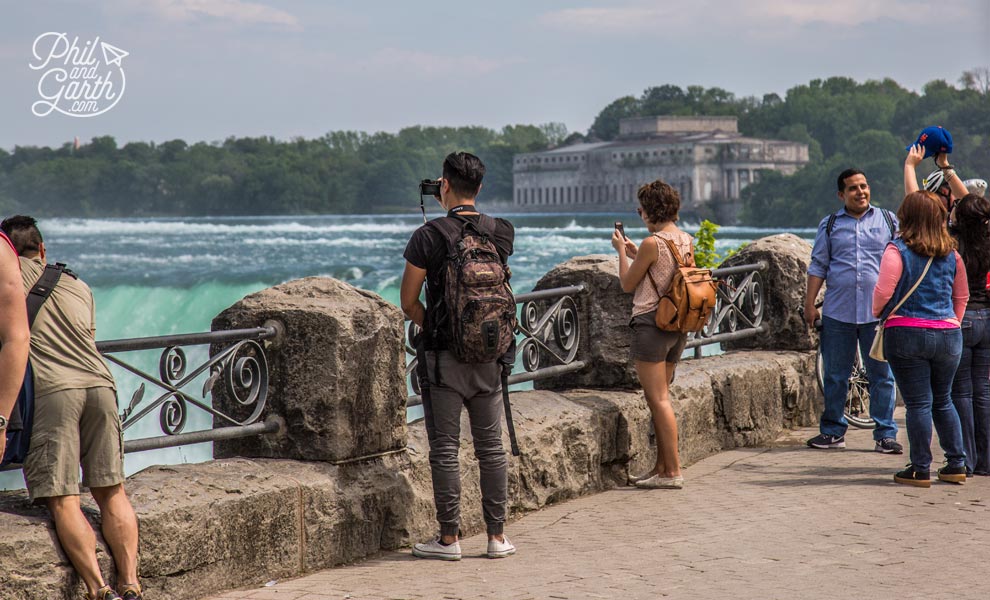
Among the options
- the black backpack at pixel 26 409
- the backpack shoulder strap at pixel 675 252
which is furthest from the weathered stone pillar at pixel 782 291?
the black backpack at pixel 26 409

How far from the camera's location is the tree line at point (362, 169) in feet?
427

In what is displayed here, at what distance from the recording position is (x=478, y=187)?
521cm

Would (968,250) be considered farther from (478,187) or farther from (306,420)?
(306,420)

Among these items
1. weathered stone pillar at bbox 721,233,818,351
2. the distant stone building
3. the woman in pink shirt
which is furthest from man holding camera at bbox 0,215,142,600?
the distant stone building

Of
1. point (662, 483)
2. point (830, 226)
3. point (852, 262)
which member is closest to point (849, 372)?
point (852, 262)

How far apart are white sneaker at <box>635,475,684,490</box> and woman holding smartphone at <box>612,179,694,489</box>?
0.20 metres

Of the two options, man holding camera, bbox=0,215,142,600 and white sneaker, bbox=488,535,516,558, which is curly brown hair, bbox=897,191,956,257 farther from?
man holding camera, bbox=0,215,142,600

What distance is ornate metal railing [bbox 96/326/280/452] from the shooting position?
468cm

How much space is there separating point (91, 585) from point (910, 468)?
4.21 metres

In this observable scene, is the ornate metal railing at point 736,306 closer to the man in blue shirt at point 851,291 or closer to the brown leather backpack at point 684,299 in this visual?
the man in blue shirt at point 851,291

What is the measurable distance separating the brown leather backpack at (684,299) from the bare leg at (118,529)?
2.95 meters

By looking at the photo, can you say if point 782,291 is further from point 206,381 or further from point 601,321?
point 206,381

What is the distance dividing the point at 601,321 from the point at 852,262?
150cm

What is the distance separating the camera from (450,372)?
198 inches
